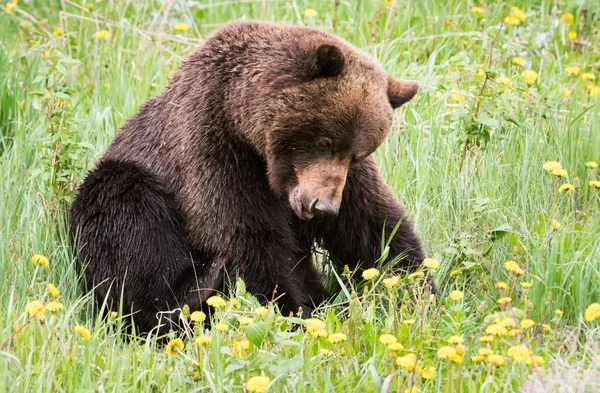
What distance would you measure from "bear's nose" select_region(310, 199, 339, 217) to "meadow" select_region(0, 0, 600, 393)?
33cm

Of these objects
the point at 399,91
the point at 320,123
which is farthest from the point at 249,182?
the point at 399,91

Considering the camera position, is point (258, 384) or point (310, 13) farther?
point (310, 13)

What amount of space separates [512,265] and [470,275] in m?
0.89

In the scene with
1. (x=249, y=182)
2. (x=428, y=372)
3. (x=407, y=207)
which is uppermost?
(x=249, y=182)

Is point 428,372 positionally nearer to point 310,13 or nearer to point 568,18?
point 310,13

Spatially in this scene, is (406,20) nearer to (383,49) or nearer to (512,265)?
(383,49)

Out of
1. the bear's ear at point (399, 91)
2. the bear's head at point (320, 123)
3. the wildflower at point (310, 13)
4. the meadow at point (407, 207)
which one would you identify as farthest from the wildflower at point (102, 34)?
the bear's ear at point (399, 91)

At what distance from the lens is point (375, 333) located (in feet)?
13.4

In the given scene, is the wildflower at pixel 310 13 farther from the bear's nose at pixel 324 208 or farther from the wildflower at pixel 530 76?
the bear's nose at pixel 324 208

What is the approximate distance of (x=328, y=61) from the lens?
4.56 m

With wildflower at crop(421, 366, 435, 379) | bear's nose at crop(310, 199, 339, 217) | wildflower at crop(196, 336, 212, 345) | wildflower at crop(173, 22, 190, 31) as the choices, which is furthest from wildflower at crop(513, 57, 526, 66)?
wildflower at crop(196, 336, 212, 345)

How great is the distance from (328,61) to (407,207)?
1483mm

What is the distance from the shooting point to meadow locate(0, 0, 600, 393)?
12.1 feet

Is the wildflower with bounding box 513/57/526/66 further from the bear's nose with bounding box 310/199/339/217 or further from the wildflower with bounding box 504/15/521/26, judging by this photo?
the bear's nose with bounding box 310/199/339/217
